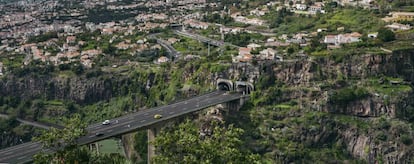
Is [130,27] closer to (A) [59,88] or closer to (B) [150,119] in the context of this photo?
(A) [59,88]

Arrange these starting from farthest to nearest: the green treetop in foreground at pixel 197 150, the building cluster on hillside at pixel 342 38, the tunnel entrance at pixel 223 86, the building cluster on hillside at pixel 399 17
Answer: the building cluster on hillside at pixel 399 17
the building cluster on hillside at pixel 342 38
the tunnel entrance at pixel 223 86
the green treetop in foreground at pixel 197 150

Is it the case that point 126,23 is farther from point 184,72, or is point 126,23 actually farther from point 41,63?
point 184,72

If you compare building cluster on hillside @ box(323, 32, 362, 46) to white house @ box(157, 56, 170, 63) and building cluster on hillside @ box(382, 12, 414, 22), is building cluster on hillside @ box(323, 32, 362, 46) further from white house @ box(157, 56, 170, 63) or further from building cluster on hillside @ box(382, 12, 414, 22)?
white house @ box(157, 56, 170, 63)

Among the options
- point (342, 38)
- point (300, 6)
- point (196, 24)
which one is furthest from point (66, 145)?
point (300, 6)

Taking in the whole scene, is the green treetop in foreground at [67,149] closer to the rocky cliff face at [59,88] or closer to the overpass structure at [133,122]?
the overpass structure at [133,122]

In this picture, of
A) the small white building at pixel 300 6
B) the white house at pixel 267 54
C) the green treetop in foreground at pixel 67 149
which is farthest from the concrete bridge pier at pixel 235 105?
the small white building at pixel 300 6
